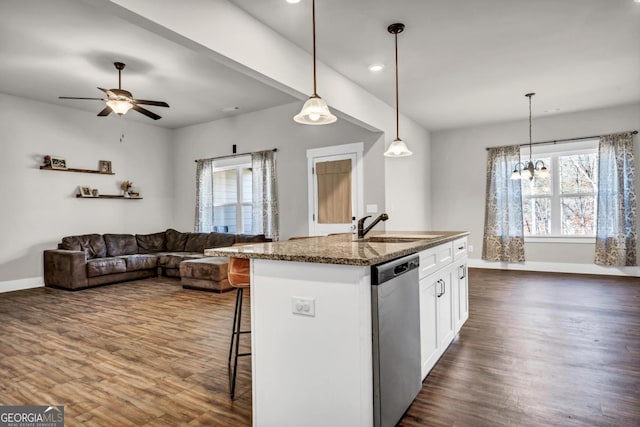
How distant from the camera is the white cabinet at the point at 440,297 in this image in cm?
231

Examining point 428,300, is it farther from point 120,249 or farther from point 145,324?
point 120,249

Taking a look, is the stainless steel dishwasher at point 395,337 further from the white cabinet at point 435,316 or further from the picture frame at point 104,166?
the picture frame at point 104,166

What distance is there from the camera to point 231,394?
223 centimetres

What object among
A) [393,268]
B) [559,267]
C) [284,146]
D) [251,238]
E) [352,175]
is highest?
[284,146]

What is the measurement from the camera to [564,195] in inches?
256

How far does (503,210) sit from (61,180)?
8061 millimetres

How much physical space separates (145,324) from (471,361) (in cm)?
313

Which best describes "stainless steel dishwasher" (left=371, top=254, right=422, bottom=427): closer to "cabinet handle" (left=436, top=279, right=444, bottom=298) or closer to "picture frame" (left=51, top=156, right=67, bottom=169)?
"cabinet handle" (left=436, top=279, right=444, bottom=298)

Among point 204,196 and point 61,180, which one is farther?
point 204,196

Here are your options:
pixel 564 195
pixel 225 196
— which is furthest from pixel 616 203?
pixel 225 196

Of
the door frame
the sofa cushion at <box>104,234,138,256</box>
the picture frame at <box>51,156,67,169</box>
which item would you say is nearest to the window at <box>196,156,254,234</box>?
the sofa cushion at <box>104,234,138,256</box>

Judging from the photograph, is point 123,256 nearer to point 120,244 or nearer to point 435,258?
point 120,244

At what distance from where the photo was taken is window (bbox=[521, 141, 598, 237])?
6.30 m

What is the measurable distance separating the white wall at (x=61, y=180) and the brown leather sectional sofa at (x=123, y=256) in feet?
1.22
